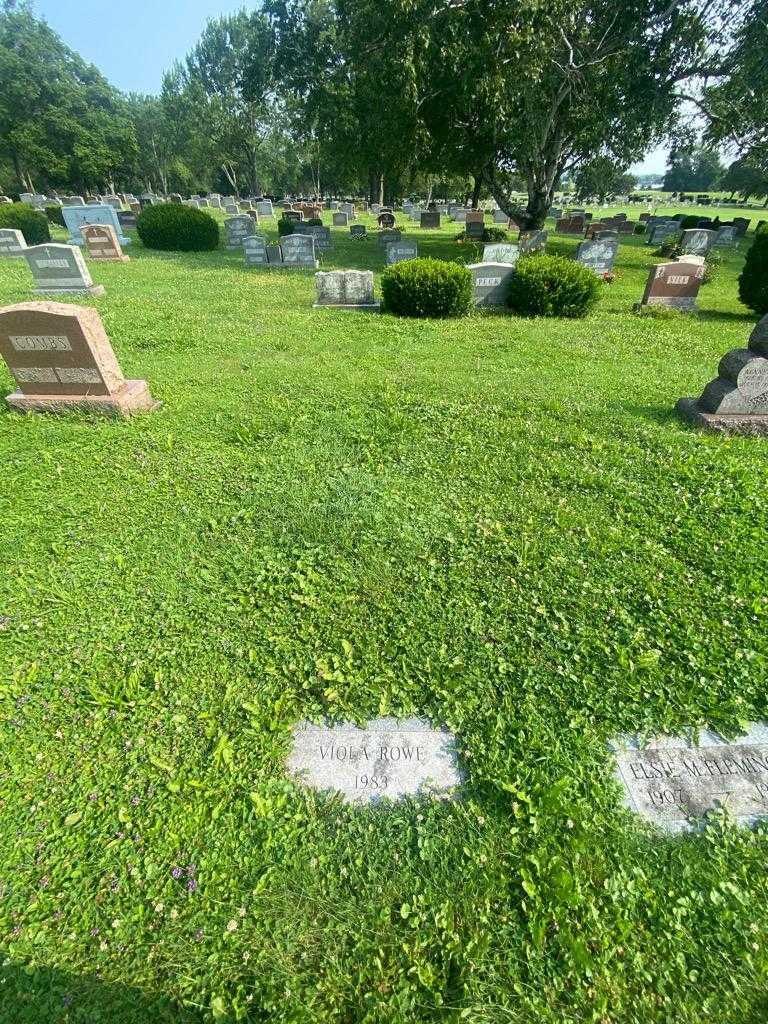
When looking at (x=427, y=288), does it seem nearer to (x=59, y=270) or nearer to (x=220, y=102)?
(x=59, y=270)

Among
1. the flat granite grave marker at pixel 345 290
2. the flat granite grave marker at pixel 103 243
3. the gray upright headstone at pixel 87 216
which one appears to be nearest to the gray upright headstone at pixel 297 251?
the flat granite grave marker at pixel 103 243

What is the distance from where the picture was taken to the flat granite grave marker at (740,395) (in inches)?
194

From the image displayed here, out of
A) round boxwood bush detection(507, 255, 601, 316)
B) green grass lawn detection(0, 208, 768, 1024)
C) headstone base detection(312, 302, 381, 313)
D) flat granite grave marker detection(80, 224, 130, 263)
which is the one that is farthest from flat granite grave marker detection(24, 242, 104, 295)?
round boxwood bush detection(507, 255, 601, 316)

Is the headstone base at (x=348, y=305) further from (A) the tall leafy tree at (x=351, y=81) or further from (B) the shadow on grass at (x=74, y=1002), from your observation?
(B) the shadow on grass at (x=74, y=1002)

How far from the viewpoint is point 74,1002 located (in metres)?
1.70

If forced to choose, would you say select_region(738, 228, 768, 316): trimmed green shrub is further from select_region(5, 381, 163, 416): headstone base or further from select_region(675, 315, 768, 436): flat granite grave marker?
select_region(5, 381, 163, 416): headstone base

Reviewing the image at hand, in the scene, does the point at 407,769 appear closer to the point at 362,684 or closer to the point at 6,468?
the point at 362,684

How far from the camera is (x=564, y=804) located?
2.23m

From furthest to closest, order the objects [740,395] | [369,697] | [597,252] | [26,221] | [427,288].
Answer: [26,221]
[597,252]
[427,288]
[740,395]
[369,697]

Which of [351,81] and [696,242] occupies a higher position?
[351,81]

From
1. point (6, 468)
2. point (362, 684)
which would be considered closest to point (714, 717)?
point (362, 684)

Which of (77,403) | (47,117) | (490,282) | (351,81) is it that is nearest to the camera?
(77,403)

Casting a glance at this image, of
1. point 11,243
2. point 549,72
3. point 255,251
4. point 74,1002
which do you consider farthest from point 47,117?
point 74,1002

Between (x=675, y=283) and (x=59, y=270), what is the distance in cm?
1499
